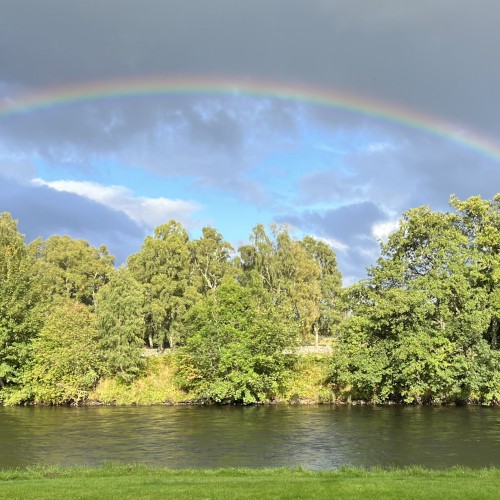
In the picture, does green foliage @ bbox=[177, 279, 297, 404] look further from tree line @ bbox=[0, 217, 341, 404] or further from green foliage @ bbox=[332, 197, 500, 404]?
green foliage @ bbox=[332, 197, 500, 404]

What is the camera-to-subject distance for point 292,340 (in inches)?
2618

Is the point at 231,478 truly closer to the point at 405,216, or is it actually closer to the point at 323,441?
the point at 323,441

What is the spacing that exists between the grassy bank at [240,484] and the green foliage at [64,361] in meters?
41.9

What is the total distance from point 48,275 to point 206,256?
32.1m

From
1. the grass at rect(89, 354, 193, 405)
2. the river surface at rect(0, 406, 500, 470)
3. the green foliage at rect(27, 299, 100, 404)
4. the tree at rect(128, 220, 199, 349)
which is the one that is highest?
the tree at rect(128, 220, 199, 349)

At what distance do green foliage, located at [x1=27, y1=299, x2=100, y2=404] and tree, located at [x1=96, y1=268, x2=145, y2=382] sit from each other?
1539mm

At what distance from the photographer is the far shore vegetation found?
57.9m

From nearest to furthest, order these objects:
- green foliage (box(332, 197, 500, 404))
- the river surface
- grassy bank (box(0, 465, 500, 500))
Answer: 1. grassy bank (box(0, 465, 500, 500))
2. the river surface
3. green foliage (box(332, 197, 500, 404))

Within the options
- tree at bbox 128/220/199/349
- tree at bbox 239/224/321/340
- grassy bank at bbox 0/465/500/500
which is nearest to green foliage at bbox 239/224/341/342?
tree at bbox 239/224/321/340

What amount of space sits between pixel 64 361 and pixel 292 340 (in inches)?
1124

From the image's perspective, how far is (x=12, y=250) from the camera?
73.1 metres

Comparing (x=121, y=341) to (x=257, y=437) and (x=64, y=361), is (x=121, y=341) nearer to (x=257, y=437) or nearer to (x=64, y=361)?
A: (x=64, y=361)

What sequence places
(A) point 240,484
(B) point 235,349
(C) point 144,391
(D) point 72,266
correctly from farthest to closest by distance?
(D) point 72,266
(C) point 144,391
(B) point 235,349
(A) point 240,484

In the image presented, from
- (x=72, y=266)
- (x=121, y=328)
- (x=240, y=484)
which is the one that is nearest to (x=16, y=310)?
(x=121, y=328)
